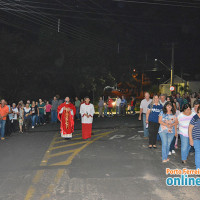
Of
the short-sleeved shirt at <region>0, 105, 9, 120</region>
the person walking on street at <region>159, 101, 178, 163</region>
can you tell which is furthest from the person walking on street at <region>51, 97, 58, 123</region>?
the person walking on street at <region>159, 101, 178, 163</region>

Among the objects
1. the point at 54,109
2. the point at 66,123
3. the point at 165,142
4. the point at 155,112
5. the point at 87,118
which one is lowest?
the point at 165,142

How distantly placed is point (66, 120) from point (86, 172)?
21.3 ft

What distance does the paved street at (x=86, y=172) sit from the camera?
5.94m

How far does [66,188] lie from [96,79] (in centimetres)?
3738

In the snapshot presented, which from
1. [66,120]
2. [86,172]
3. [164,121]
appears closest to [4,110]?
[66,120]

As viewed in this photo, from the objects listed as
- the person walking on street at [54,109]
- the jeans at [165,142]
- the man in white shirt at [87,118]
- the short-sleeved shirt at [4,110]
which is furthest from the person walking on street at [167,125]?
the person walking on street at [54,109]

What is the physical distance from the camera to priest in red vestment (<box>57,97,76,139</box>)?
1363 cm

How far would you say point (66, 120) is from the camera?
1392 cm

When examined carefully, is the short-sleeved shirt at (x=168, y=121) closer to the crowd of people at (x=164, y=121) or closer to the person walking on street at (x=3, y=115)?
the crowd of people at (x=164, y=121)

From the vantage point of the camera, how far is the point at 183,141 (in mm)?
8609

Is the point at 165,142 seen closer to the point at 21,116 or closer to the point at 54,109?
the point at 21,116

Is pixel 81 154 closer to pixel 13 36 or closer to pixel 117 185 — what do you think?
pixel 117 185

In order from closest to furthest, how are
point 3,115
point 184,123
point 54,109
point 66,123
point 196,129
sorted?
point 196,129, point 184,123, point 3,115, point 66,123, point 54,109

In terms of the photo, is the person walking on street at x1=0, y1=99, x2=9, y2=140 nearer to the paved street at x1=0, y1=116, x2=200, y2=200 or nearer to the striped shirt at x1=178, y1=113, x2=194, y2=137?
the paved street at x1=0, y1=116, x2=200, y2=200
